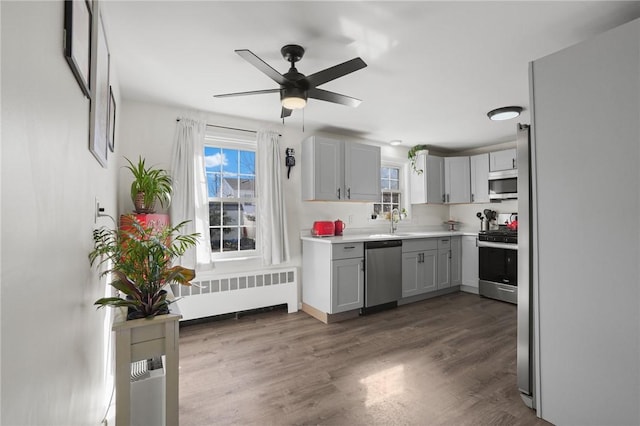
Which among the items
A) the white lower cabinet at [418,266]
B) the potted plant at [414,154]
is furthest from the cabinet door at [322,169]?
the potted plant at [414,154]

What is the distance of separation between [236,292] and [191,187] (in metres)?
1.30

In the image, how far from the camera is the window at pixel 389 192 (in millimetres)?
5016

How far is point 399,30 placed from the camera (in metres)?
1.98

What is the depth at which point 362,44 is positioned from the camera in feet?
7.01

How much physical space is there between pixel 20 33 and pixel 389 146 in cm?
488

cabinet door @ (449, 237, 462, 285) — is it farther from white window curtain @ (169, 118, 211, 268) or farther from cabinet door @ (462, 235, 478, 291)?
white window curtain @ (169, 118, 211, 268)

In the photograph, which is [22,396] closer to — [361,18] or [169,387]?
[169,387]

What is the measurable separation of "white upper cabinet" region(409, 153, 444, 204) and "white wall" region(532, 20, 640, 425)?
3.27 metres

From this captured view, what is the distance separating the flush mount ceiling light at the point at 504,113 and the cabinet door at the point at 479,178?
5.02 feet

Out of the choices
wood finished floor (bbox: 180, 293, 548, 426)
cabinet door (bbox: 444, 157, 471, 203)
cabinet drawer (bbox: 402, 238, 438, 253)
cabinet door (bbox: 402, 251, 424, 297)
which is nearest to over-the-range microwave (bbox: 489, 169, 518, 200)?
cabinet door (bbox: 444, 157, 471, 203)

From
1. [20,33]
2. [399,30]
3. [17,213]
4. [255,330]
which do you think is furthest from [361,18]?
[255,330]

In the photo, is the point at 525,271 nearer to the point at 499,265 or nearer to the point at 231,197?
the point at 499,265

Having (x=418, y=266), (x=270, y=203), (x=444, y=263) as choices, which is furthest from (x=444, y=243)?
(x=270, y=203)

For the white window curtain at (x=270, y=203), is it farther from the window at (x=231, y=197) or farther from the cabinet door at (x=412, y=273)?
the cabinet door at (x=412, y=273)
